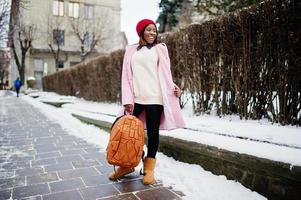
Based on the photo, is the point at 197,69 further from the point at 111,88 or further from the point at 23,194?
the point at 111,88

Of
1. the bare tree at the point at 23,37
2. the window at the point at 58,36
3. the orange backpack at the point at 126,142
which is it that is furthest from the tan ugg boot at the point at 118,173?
the window at the point at 58,36

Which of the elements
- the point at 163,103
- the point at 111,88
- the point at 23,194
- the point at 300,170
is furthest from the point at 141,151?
the point at 111,88

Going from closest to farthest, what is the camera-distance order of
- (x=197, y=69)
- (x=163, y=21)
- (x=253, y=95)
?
(x=253, y=95) < (x=197, y=69) < (x=163, y=21)

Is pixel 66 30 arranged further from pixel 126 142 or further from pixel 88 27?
pixel 126 142

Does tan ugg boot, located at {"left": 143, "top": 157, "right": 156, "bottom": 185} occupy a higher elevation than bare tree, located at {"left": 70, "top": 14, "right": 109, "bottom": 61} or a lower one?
lower

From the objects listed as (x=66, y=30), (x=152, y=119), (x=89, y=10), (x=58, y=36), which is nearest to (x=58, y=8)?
(x=66, y=30)

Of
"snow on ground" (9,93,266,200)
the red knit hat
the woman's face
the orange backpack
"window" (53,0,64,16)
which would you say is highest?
"window" (53,0,64,16)

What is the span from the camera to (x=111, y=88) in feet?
37.4

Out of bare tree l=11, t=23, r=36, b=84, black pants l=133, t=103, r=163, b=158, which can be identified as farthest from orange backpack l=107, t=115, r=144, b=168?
bare tree l=11, t=23, r=36, b=84

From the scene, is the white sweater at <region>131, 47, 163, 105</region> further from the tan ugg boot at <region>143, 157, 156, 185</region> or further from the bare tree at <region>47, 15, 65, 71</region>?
the bare tree at <region>47, 15, 65, 71</region>

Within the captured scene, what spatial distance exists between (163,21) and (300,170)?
24779mm

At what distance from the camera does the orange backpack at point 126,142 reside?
3387mm

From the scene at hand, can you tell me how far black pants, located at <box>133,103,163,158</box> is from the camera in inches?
139

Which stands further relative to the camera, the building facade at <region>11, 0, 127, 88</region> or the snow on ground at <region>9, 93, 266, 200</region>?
the building facade at <region>11, 0, 127, 88</region>
